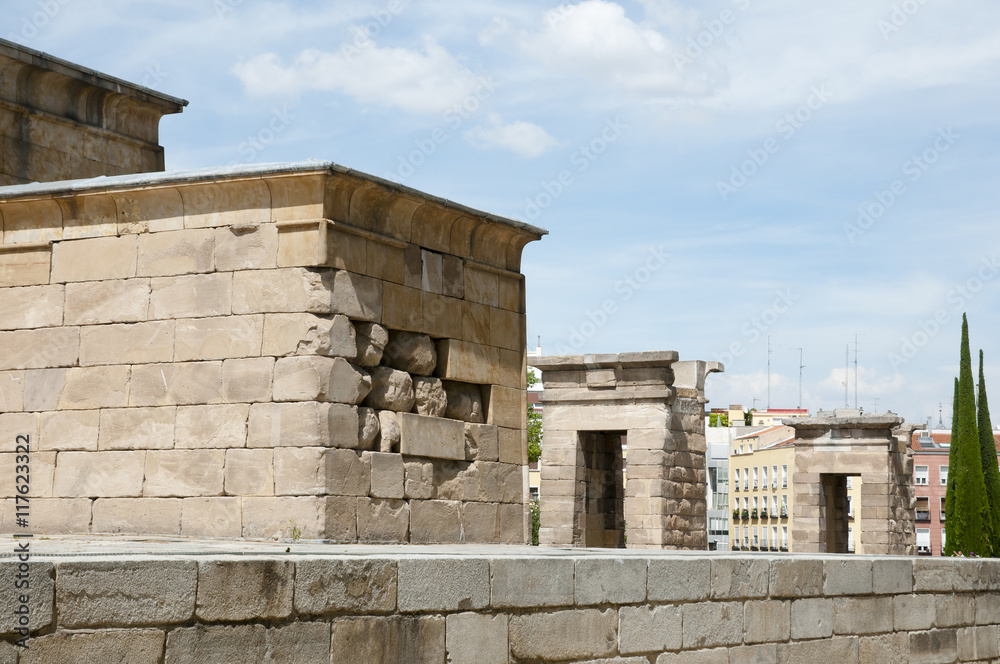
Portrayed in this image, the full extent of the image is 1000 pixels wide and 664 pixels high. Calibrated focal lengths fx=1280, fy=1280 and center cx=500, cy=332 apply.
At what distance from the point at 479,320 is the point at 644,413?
10432mm

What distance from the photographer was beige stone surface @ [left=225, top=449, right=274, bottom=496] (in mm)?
7605

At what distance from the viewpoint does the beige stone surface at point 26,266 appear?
328 inches

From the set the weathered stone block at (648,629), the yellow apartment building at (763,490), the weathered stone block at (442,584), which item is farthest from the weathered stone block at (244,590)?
the yellow apartment building at (763,490)

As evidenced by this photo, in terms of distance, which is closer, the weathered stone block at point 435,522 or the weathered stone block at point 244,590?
the weathered stone block at point 244,590

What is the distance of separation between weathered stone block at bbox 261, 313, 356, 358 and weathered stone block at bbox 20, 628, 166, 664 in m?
3.27

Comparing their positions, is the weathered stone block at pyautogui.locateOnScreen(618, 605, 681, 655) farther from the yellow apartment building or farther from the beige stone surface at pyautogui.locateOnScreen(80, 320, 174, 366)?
the yellow apartment building

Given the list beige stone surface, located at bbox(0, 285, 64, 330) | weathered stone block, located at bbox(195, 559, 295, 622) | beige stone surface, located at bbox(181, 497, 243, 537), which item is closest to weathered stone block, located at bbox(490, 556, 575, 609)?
weathered stone block, located at bbox(195, 559, 295, 622)

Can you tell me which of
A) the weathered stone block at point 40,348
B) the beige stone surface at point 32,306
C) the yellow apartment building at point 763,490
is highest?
the beige stone surface at point 32,306

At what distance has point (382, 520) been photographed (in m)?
7.88

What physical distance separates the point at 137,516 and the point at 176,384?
86 centimetres

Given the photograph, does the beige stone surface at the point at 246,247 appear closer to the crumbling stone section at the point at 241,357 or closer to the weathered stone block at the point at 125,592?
the crumbling stone section at the point at 241,357

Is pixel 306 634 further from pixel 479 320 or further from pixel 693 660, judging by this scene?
pixel 479 320

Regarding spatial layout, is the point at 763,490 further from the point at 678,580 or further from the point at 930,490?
the point at 678,580

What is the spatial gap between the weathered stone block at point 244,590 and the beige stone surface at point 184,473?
9.72ft
